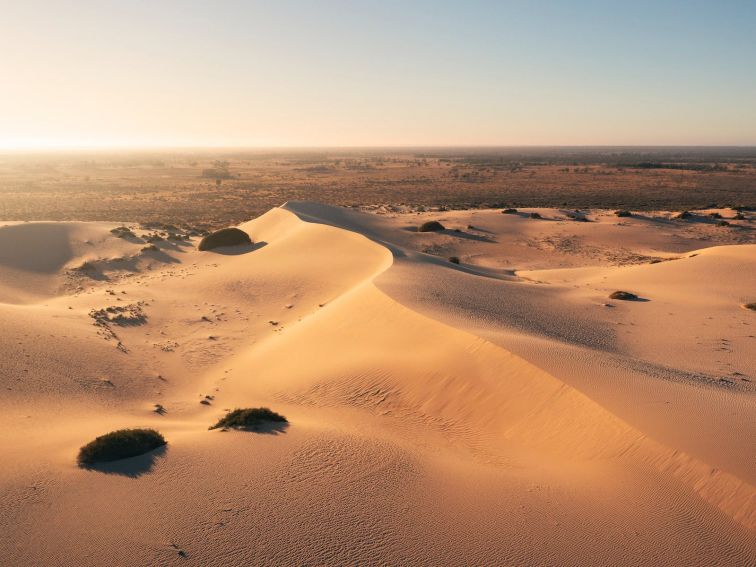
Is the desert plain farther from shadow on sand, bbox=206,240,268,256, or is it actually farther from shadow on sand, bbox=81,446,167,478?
shadow on sand, bbox=206,240,268,256

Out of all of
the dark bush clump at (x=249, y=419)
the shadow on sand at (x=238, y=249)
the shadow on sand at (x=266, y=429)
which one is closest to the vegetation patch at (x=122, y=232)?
the shadow on sand at (x=238, y=249)

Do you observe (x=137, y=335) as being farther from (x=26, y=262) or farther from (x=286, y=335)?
(x=26, y=262)

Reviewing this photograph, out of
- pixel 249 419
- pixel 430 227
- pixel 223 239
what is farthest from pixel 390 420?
pixel 430 227

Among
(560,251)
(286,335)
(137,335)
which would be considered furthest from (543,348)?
(560,251)

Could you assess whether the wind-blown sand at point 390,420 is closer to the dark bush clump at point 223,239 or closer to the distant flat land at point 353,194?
the dark bush clump at point 223,239

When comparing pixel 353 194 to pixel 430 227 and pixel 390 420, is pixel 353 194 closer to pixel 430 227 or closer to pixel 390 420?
pixel 430 227

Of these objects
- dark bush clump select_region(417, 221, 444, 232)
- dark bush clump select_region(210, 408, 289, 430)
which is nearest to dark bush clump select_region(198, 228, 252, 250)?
dark bush clump select_region(417, 221, 444, 232)
